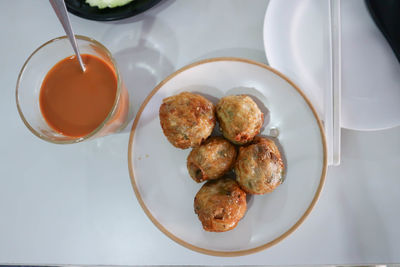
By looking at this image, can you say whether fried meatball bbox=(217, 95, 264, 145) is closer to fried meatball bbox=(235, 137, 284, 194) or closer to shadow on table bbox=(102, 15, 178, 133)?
fried meatball bbox=(235, 137, 284, 194)

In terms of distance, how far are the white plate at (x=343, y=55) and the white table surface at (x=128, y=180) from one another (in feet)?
0.25

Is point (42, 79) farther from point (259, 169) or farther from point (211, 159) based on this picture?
point (259, 169)

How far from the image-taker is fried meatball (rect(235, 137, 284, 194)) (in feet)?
2.99

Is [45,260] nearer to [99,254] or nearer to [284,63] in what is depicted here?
[99,254]

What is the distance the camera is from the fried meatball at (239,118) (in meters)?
0.93

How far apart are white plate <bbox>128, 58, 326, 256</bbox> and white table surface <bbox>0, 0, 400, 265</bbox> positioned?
0.12m

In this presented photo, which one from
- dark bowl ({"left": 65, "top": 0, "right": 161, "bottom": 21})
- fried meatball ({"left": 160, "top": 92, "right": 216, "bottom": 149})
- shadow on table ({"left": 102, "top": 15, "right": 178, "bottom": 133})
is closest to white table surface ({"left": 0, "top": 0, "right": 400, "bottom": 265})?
shadow on table ({"left": 102, "top": 15, "right": 178, "bottom": 133})

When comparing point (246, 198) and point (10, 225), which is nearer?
point (246, 198)

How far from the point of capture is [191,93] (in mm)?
996

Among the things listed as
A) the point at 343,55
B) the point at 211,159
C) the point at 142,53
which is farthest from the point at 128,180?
the point at 343,55

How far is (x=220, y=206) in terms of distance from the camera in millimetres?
900

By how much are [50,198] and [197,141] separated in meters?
0.55

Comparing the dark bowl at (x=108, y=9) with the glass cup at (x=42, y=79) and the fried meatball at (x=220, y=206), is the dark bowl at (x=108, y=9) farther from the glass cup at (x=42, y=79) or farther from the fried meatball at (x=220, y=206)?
the fried meatball at (x=220, y=206)

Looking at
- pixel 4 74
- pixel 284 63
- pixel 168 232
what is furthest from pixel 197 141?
pixel 4 74
